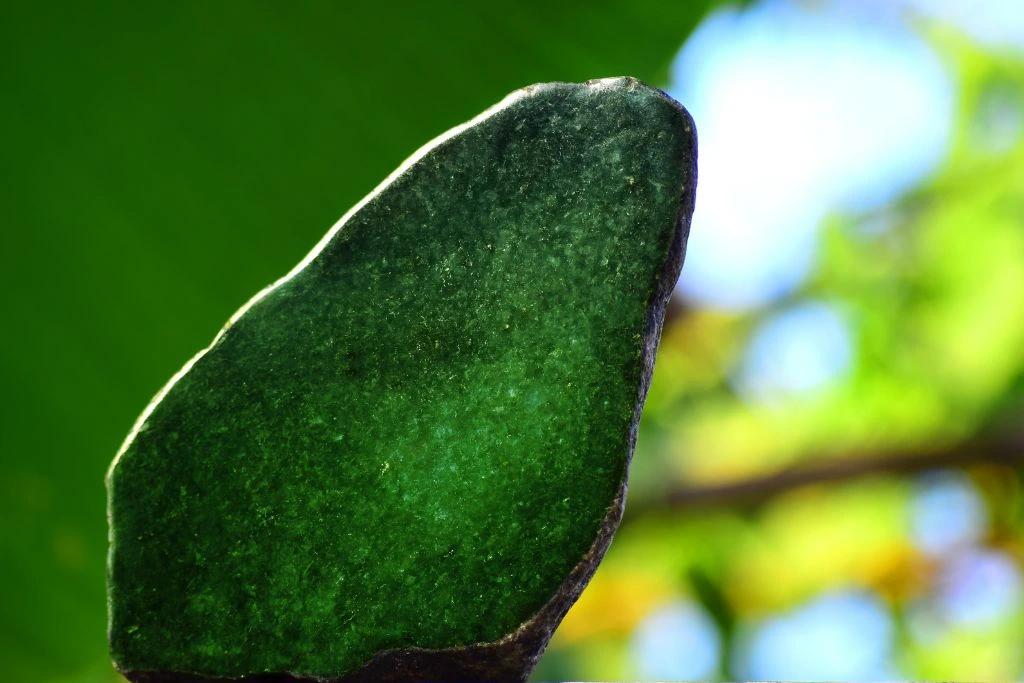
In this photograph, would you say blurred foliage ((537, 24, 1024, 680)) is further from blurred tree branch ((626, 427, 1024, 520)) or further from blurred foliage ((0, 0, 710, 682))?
blurred foliage ((0, 0, 710, 682))

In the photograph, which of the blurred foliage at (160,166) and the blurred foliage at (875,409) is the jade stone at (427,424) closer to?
the blurred foliage at (160,166)

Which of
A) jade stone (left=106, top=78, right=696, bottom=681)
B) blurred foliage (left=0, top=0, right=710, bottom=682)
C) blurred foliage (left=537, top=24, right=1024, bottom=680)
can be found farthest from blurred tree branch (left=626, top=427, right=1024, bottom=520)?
jade stone (left=106, top=78, right=696, bottom=681)

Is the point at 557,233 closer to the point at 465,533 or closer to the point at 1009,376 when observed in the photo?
the point at 465,533

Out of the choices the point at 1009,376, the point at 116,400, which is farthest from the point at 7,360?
the point at 1009,376

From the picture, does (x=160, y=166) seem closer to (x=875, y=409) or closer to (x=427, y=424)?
(x=427, y=424)

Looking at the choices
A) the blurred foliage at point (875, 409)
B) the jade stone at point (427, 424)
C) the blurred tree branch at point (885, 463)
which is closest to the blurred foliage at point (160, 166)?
the jade stone at point (427, 424)
